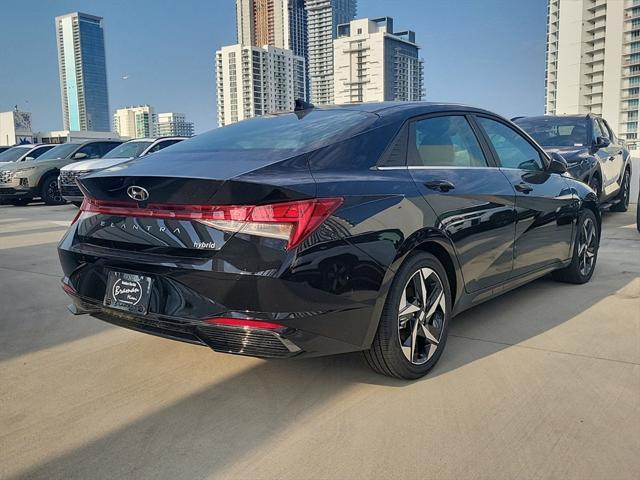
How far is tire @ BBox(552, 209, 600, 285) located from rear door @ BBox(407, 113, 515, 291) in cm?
140

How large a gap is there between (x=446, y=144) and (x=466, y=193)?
1.13 feet

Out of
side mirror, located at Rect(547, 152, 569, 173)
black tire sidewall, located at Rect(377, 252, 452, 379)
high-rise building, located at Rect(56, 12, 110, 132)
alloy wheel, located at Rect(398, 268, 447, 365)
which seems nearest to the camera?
black tire sidewall, located at Rect(377, 252, 452, 379)

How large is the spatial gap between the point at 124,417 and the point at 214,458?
2.05 ft

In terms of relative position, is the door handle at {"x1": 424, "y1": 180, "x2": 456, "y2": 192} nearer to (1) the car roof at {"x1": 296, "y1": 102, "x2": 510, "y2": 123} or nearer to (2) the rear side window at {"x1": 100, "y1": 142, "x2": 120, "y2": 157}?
(1) the car roof at {"x1": 296, "y1": 102, "x2": 510, "y2": 123}

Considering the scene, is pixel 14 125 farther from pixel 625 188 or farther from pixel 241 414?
pixel 241 414

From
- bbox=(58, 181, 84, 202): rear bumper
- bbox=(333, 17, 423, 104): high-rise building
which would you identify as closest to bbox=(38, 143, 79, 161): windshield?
bbox=(58, 181, 84, 202): rear bumper

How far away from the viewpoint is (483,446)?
97.7 inches

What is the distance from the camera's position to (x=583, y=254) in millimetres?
5215

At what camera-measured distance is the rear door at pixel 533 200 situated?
4129mm

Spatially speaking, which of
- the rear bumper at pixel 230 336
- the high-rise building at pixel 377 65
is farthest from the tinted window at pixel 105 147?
the high-rise building at pixel 377 65

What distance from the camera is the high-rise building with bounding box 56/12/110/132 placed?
5576 inches

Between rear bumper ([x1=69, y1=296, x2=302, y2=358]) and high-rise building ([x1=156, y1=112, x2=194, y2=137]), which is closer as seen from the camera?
rear bumper ([x1=69, y1=296, x2=302, y2=358])

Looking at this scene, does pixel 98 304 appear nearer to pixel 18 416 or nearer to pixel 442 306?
pixel 18 416

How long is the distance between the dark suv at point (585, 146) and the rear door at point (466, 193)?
4.36 m
